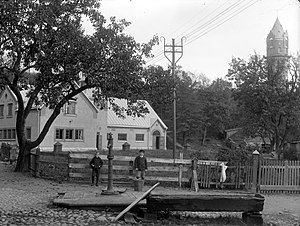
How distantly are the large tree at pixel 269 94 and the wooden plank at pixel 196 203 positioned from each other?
26648 millimetres

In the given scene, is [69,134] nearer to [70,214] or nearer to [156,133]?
[156,133]

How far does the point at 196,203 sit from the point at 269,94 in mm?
27818

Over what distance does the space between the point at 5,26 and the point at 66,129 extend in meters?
27.9

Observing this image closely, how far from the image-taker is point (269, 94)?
3644 cm

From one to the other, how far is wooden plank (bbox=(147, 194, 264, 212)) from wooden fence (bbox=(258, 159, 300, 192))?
8.20 metres

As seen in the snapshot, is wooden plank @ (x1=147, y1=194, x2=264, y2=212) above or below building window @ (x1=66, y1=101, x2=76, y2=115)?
below

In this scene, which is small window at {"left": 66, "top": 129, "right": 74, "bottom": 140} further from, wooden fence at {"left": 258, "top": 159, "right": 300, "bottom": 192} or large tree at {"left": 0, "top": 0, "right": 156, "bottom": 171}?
wooden fence at {"left": 258, "top": 159, "right": 300, "bottom": 192}

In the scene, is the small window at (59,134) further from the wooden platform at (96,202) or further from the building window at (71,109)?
the wooden platform at (96,202)

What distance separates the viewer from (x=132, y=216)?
10297 mm

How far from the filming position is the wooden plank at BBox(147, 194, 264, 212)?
10242mm

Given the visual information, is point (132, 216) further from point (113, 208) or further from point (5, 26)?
point (5, 26)

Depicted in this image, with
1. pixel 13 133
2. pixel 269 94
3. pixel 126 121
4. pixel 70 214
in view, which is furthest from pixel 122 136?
pixel 70 214

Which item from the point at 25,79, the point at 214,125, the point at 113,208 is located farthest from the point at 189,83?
the point at 113,208

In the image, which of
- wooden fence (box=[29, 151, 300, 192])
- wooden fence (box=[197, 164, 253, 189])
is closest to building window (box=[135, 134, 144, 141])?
wooden fence (box=[29, 151, 300, 192])
